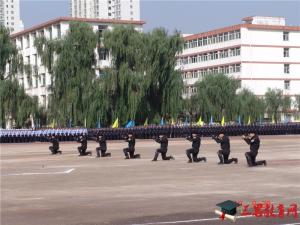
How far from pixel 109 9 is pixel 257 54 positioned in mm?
79719

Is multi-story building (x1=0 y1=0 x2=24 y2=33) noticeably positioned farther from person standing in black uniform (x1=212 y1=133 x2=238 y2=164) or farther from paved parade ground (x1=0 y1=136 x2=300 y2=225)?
person standing in black uniform (x1=212 y1=133 x2=238 y2=164)

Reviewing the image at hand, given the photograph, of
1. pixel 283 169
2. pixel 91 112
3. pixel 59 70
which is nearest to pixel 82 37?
pixel 59 70

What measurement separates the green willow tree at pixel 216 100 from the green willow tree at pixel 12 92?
22.8 metres

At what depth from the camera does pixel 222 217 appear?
10.2m

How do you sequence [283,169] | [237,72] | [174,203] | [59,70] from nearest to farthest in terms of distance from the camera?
[174,203] < [283,169] < [59,70] < [237,72]

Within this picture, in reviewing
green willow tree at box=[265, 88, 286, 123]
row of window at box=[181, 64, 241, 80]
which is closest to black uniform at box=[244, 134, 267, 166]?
green willow tree at box=[265, 88, 286, 123]

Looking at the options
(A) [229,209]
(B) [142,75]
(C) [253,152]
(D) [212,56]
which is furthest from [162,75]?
(A) [229,209]

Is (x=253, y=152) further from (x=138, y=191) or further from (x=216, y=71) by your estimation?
(x=216, y=71)

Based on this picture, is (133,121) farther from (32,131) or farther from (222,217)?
(222,217)

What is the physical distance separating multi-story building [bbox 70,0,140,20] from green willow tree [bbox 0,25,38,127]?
10268 centimetres

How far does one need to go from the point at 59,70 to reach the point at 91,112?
4.54 metres

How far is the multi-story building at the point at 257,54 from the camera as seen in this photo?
3420 inches

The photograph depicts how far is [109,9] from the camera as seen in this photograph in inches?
6334

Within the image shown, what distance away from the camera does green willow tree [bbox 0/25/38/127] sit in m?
51.2
